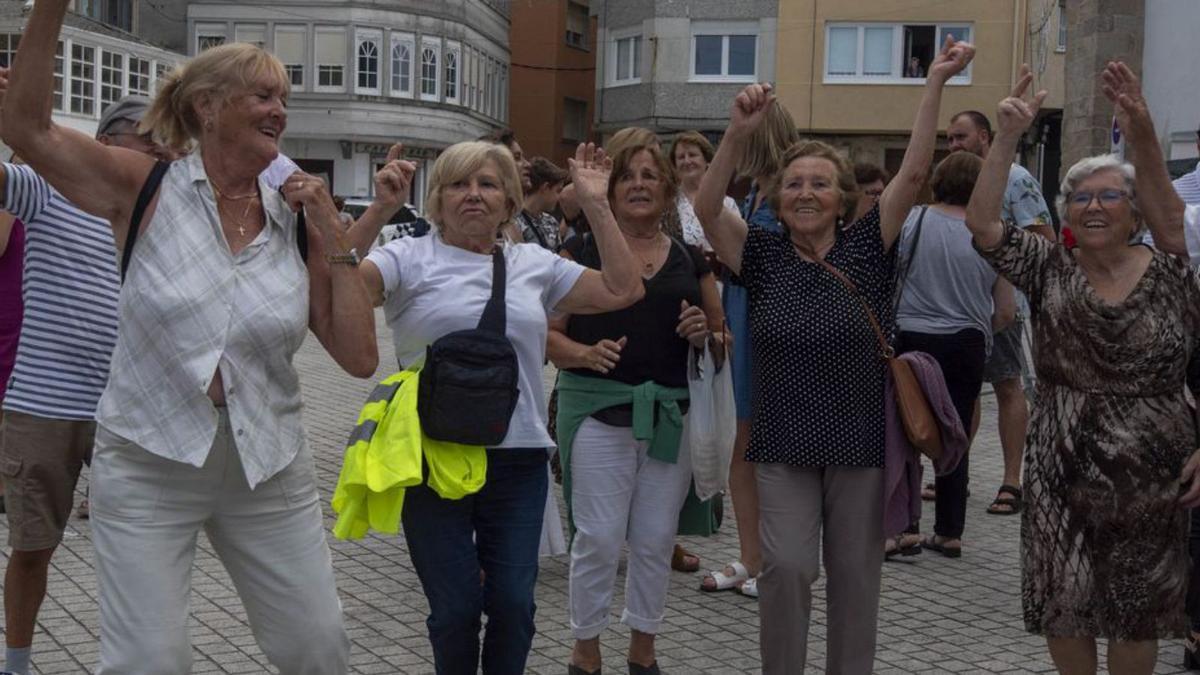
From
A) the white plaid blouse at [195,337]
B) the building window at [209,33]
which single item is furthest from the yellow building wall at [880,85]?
the white plaid blouse at [195,337]

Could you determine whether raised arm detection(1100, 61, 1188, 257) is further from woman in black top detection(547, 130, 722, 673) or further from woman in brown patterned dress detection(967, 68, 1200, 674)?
woman in black top detection(547, 130, 722, 673)

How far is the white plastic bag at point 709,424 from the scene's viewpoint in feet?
19.4

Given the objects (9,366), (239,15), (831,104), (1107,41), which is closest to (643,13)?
(831,104)

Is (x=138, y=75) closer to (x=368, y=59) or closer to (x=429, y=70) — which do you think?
(x=368, y=59)

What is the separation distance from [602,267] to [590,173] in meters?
0.35

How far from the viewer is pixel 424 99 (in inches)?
2082

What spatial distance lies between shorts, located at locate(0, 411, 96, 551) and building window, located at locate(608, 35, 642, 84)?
39.2 metres

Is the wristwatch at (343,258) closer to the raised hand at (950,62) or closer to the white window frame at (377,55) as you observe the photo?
the raised hand at (950,62)

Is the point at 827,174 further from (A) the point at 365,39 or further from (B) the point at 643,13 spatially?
(A) the point at 365,39

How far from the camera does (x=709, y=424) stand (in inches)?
233

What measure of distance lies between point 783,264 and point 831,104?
34.7 m

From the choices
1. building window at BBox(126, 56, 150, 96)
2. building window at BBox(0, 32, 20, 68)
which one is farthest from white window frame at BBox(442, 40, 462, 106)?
building window at BBox(0, 32, 20, 68)

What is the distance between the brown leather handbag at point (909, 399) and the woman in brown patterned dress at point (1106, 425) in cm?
35

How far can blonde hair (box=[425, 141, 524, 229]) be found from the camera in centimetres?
502
